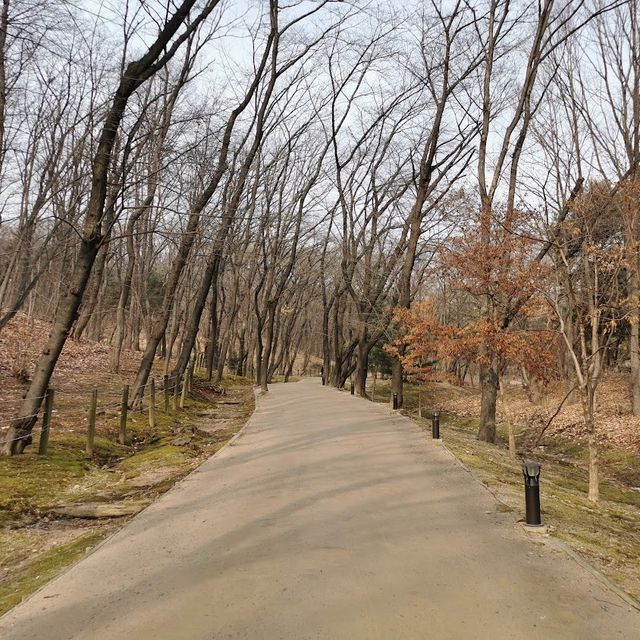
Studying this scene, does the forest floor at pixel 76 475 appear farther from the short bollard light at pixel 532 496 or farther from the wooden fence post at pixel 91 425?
the short bollard light at pixel 532 496

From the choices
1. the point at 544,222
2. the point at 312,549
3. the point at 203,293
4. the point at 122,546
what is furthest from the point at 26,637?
the point at 203,293

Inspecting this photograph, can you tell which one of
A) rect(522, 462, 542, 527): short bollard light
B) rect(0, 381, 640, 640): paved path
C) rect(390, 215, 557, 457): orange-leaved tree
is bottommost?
rect(0, 381, 640, 640): paved path

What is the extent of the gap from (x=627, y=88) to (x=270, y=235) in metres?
18.9

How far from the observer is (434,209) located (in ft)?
75.0

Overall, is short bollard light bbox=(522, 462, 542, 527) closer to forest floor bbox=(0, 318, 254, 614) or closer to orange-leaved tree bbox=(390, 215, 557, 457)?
forest floor bbox=(0, 318, 254, 614)

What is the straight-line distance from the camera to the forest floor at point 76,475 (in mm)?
5566

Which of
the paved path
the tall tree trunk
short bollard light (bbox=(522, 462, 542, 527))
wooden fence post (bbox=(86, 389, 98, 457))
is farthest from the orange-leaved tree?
wooden fence post (bbox=(86, 389, 98, 457))

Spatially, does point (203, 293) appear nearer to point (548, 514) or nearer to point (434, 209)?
point (434, 209)

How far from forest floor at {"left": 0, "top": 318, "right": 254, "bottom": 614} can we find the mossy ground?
1 centimetres

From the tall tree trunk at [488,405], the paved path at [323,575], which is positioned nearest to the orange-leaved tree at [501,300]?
the tall tree trunk at [488,405]

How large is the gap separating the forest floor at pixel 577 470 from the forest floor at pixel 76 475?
481 centimetres

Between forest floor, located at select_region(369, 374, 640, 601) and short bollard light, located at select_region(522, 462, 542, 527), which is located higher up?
short bollard light, located at select_region(522, 462, 542, 527)

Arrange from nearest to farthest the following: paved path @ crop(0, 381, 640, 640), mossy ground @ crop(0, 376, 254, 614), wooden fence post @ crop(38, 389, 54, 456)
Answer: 1. paved path @ crop(0, 381, 640, 640)
2. mossy ground @ crop(0, 376, 254, 614)
3. wooden fence post @ crop(38, 389, 54, 456)

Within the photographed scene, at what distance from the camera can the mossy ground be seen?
530 cm
